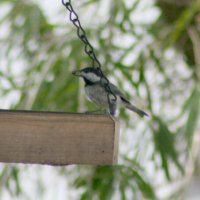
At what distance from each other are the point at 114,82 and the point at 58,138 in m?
1.31

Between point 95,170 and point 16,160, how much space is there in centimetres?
117

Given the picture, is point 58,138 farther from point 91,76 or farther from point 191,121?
point 191,121

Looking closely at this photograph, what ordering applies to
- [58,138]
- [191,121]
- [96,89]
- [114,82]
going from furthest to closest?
[114,82]
[191,121]
[96,89]
[58,138]

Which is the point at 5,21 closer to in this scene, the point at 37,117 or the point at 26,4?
the point at 26,4

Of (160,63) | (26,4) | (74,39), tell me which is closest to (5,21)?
(26,4)

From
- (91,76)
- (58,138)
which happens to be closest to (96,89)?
(91,76)

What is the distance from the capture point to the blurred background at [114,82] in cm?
245

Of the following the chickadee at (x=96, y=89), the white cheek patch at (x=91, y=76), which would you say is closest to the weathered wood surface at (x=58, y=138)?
the chickadee at (x=96, y=89)

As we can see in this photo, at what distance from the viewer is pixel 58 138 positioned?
1.32 m

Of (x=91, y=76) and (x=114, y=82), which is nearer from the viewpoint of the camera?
(x=91, y=76)

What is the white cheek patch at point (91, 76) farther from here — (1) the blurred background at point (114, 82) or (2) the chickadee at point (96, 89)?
(1) the blurred background at point (114, 82)

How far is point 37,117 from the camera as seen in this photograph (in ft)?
4.40

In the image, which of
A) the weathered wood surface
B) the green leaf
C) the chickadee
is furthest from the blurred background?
the weathered wood surface

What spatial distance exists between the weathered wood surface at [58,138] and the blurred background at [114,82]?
1.05 metres
